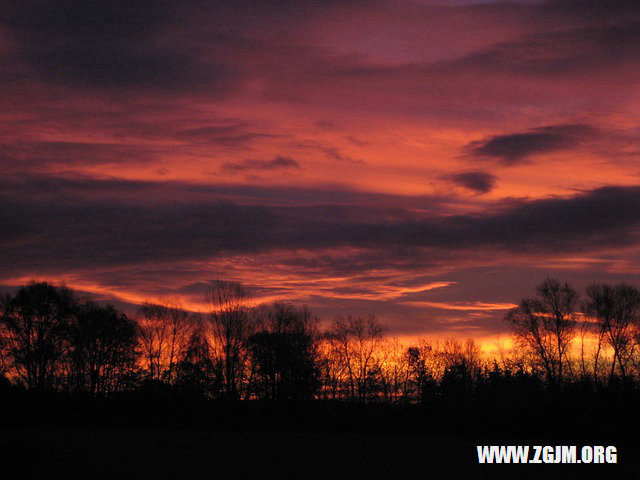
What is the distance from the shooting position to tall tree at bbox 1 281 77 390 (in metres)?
68.2

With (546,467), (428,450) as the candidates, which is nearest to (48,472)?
(428,450)

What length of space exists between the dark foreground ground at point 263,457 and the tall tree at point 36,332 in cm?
4000

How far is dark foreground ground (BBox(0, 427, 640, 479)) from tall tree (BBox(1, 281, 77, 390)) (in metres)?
40.0

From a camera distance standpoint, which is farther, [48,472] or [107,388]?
[107,388]

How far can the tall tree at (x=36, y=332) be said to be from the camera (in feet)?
224

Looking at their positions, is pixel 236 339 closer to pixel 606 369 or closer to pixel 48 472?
pixel 606 369

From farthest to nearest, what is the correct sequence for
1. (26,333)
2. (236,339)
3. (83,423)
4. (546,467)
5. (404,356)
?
(404,356)
(236,339)
(26,333)
(83,423)
(546,467)

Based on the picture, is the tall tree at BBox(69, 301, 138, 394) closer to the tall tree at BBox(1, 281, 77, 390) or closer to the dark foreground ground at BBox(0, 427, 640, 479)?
the tall tree at BBox(1, 281, 77, 390)

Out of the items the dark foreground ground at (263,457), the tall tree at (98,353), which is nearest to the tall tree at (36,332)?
the tall tree at (98,353)

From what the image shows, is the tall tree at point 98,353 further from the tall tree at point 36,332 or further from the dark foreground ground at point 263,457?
the dark foreground ground at point 263,457

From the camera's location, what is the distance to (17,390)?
51125 millimetres

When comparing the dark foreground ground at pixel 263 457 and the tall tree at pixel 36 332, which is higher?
the tall tree at pixel 36 332

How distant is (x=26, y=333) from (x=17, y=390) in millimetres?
19686

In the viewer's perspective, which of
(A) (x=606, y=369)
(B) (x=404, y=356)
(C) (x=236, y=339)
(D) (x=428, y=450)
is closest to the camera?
(D) (x=428, y=450)
